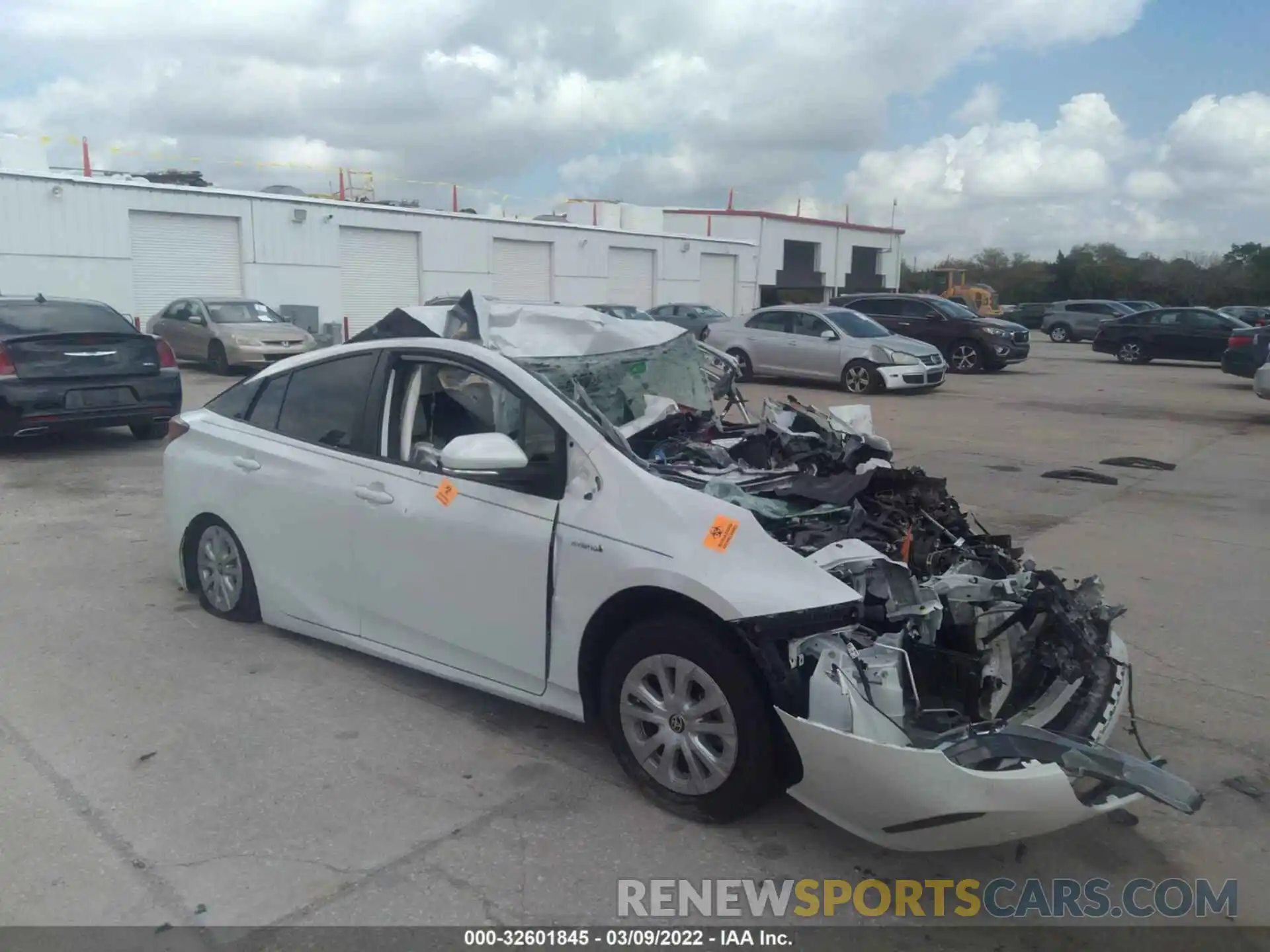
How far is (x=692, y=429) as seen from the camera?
509 centimetres

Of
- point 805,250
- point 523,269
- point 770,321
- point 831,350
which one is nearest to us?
point 831,350

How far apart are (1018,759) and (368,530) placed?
2759 mm

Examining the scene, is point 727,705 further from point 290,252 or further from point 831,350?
point 290,252

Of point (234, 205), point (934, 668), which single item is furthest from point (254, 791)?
point (234, 205)

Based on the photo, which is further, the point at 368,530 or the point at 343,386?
the point at 343,386

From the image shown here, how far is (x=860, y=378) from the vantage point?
18.2 meters

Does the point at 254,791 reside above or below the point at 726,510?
below

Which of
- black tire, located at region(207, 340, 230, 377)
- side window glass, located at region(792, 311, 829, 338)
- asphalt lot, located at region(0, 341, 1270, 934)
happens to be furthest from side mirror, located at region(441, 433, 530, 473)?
black tire, located at region(207, 340, 230, 377)

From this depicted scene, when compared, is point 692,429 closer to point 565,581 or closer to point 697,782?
point 565,581

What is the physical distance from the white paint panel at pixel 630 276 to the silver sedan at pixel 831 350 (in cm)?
2023

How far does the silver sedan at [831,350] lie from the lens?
18.0 m

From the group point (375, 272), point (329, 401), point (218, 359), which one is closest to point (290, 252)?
point (375, 272)

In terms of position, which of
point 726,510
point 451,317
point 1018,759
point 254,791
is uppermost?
point 451,317

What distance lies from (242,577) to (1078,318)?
39.0 metres
